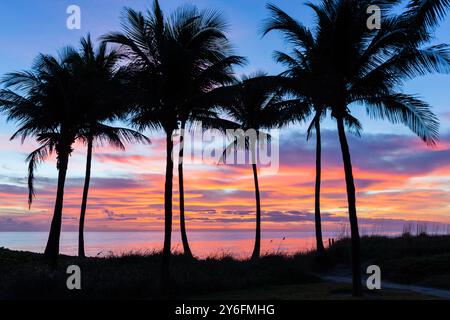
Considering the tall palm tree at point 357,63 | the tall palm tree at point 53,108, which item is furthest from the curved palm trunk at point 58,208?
the tall palm tree at point 357,63

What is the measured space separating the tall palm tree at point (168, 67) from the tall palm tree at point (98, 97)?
28.0 inches

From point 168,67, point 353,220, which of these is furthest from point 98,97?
point 353,220

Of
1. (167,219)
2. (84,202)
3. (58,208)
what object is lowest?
(167,219)

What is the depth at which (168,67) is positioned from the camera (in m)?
17.2

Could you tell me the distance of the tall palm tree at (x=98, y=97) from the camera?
683 inches

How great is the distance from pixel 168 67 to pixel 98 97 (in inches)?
119

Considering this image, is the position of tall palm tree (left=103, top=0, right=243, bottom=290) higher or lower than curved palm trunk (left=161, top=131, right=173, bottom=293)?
higher

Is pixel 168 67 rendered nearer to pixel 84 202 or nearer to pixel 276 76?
pixel 276 76

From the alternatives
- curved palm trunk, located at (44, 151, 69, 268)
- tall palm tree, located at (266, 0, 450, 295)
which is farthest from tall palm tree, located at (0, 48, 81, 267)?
tall palm tree, located at (266, 0, 450, 295)

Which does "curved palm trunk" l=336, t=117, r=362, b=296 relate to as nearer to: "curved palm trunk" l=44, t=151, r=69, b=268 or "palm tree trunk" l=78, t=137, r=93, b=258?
"curved palm trunk" l=44, t=151, r=69, b=268

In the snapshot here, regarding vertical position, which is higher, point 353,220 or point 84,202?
point 84,202

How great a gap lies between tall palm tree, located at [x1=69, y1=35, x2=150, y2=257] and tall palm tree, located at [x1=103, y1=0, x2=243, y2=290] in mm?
711

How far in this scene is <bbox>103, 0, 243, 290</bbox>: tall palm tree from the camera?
17.0 meters
